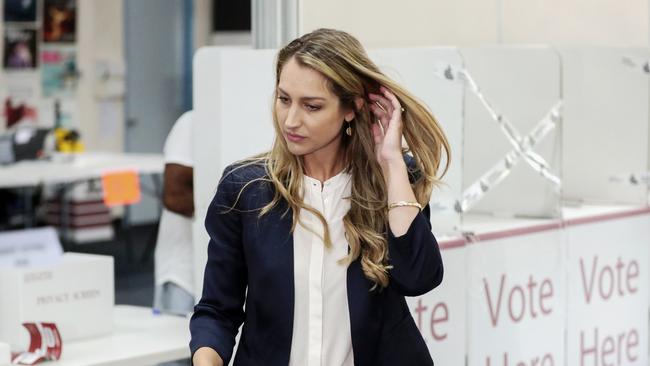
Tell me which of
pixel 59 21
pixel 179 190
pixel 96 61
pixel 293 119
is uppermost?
pixel 59 21

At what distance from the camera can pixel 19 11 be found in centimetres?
998

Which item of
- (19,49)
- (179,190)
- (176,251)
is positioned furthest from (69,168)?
(179,190)

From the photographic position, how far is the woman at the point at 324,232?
2061 millimetres

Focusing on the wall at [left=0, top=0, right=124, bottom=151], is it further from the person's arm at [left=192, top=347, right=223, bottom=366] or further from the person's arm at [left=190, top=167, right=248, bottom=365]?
the person's arm at [left=192, top=347, right=223, bottom=366]

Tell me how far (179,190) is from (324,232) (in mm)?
1633

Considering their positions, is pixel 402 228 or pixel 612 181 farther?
pixel 612 181

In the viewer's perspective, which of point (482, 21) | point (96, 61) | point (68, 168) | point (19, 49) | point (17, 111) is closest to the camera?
point (482, 21)

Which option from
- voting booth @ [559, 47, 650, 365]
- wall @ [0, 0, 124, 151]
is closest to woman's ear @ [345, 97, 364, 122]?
voting booth @ [559, 47, 650, 365]

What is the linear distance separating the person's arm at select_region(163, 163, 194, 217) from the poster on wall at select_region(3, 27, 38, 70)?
6.58 meters

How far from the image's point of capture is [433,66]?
127 inches

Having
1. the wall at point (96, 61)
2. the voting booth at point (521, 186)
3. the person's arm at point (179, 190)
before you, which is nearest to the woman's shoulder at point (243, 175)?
the voting booth at point (521, 186)

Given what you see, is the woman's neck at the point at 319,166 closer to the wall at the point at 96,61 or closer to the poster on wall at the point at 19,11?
the poster on wall at the point at 19,11

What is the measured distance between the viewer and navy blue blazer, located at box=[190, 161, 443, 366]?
206 centimetres

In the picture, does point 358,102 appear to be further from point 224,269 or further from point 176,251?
point 176,251
